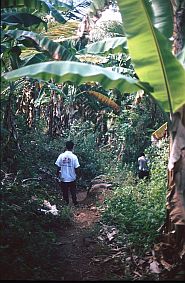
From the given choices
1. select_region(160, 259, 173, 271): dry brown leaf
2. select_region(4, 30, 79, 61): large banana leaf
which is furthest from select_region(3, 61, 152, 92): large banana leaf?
select_region(160, 259, 173, 271): dry brown leaf

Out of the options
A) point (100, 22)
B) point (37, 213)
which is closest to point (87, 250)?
point (37, 213)

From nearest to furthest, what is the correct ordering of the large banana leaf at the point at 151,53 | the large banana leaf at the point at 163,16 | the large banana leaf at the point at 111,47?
1. the large banana leaf at the point at 151,53
2. the large banana leaf at the point at 163,16
3. the large banana leaf at the point at 111,47

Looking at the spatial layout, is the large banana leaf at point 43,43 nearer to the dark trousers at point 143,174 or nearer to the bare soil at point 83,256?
the bare soil at point 83,256

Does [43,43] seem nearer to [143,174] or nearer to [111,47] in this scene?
[111,47]

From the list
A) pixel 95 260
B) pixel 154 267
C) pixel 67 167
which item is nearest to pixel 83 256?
pixel 95 260

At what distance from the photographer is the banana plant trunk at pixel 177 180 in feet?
14.3

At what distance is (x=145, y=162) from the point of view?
33.0 ft

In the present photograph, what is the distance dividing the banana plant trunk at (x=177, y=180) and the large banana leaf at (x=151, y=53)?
0.74 feet

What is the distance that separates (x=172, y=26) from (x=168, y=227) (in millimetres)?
2467

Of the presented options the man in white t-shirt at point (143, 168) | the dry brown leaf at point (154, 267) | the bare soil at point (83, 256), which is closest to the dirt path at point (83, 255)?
the bare soil at point (83, 256)

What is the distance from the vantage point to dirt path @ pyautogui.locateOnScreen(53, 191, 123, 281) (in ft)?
15.7

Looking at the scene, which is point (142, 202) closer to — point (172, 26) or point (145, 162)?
point (172, 26)

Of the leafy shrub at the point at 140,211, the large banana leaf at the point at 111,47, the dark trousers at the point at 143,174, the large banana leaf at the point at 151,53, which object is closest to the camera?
the large banana leaf at the point at 151,53

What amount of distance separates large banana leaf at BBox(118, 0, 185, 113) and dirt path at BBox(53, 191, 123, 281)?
2.12 m
